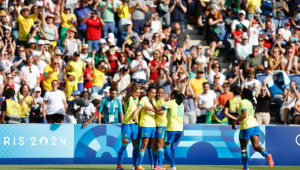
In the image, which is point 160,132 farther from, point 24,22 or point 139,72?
point 24,22

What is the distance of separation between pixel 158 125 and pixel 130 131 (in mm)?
671

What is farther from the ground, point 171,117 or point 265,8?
point 265,8

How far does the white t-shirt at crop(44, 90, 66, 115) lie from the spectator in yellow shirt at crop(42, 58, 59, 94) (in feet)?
3.90

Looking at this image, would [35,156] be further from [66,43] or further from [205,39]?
[205,39]

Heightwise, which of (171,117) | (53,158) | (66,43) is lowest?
(53,158)

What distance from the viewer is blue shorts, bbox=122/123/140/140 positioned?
15570 mm

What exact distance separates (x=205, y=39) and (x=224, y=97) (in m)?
5.11

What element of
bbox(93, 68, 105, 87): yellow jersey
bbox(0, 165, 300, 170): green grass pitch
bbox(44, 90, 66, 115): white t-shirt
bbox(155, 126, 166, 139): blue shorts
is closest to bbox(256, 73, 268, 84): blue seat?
bbox(0, 165, 300, 170): green grass pitch

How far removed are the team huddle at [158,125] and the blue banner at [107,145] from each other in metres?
2.89

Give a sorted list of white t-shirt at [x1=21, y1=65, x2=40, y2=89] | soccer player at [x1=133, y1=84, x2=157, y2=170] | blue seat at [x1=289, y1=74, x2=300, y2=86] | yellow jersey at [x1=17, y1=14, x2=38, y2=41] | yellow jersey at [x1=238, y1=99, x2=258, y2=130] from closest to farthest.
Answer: yellow jersey at [x1=238, y1=99, x2=258, y2=130] < soccer player at [x1=133, y1=84, x2=157, y2=170] < white t-shirt at [x1=21, y1=65, x2=40, y2=89] < yellow jersey at [x1=17, y1=14, x2=38, y2=41] < blue seat at [x1=289, y1=74, x2=300, y2=86]

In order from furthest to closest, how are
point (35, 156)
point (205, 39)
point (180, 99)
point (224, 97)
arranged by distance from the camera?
point (205, 39) → point (224, 97) → point (35, 156) → point (180, 99)

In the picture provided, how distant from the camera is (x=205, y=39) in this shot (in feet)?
84.0

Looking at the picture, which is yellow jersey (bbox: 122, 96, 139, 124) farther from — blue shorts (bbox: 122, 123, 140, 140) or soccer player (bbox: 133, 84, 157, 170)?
soccer player (bbox: 133, 84, 157, 170)

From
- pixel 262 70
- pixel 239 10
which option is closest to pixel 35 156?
pixel 262 70
